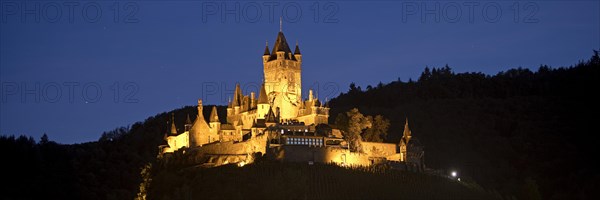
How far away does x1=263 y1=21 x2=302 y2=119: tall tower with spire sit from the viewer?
81.8m

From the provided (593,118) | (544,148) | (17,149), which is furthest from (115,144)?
(593,118)

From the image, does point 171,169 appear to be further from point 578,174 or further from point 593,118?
point 593,118

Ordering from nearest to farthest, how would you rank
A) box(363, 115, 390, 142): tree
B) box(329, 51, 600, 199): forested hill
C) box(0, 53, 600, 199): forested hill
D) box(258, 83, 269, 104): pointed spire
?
box(258, 83, 269, 104): pointed spire < box(363, 115, 390, 142): tree < box(0, 53, 600, 199): forested hill < box(329, 51, 600, 199): forested hill

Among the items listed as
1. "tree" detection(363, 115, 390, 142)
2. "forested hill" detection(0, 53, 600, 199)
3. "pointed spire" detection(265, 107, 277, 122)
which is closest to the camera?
"pointed spire" detection(265, 107, 277, 122)

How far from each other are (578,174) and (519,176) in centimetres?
689

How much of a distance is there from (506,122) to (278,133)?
2396 inches

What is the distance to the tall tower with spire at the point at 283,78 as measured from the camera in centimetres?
8181

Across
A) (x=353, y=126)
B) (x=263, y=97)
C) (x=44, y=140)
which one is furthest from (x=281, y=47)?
(x=44, y=140)

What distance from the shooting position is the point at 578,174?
104 metres

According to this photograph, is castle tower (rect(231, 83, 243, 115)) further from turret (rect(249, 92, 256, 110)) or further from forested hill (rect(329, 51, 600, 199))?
forested hill (rect(329, 51, 600, 199))

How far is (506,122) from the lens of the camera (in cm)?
12775

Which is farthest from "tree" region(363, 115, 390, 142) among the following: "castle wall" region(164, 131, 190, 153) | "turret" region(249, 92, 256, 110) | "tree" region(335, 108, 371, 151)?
"castle wall" region(164, 131, 190, 153)

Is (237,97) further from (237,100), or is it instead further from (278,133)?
(278,133)

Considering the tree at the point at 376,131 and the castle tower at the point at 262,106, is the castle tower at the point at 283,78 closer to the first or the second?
the castle tower at the point at 262,106
